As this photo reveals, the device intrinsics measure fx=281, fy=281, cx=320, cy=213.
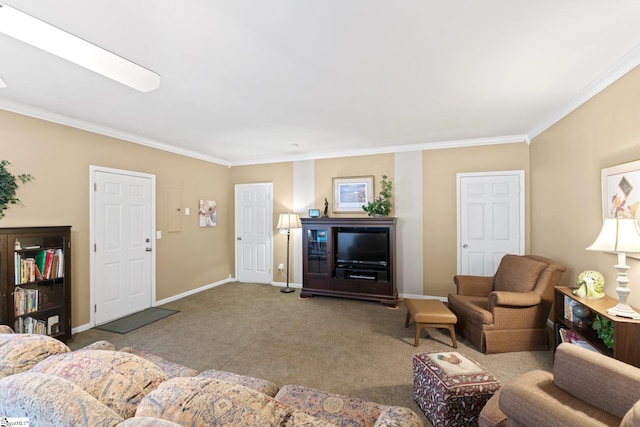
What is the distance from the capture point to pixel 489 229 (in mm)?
4320

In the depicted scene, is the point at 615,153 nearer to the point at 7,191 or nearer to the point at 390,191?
the point at 390,191

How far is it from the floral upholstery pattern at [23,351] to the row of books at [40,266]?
7.13 feet

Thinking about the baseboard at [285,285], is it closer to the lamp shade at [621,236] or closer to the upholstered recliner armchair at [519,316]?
the upholstered recliner armchair at [519,316]

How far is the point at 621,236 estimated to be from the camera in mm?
1952

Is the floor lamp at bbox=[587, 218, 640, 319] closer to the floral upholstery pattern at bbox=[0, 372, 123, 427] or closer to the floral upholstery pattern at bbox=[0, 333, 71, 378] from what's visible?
the floral upholstery pattern at bbox=[0, 372, 123, 427]

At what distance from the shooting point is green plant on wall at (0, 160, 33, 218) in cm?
279

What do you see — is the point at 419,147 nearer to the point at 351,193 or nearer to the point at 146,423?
the point at 351,193

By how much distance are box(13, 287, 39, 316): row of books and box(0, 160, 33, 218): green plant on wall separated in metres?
0.80

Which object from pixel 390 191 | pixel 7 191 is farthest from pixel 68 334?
pixel 390 191

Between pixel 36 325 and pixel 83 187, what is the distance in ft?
5.30

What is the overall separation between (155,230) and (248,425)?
14.4 ft

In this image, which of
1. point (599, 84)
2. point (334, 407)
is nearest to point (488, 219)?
point (599, 84)

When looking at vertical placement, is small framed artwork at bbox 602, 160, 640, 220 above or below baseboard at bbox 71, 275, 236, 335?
above

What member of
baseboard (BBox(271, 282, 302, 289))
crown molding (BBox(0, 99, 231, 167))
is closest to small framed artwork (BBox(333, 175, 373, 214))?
baseboard (BBox(271, 282, 302, 289))
